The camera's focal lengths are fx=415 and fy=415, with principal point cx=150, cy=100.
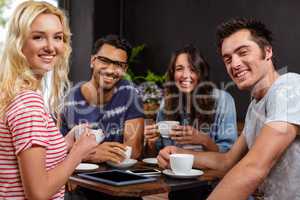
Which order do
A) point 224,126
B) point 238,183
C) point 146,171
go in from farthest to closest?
point 224,126 → point 146,171 → point 238,183

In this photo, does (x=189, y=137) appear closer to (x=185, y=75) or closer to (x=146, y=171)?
(x=146, y=171)

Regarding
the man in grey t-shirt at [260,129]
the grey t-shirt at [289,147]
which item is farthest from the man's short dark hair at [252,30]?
the grey t-shirt at [289,147]

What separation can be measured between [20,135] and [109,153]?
2.93 feet

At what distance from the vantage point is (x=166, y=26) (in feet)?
18.7

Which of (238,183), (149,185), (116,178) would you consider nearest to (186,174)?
(149,185)

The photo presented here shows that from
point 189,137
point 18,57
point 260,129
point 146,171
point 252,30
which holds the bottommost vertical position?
point 146,171

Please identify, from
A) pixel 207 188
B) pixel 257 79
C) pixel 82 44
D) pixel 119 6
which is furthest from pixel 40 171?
pixel 119 6

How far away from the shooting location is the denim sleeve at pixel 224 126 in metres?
2.66

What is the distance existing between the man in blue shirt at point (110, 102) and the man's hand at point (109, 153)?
46cm

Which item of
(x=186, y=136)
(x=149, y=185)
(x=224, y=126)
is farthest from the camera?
(x=224, y=126)

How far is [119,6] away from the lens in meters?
6.14

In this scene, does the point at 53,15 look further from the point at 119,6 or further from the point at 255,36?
the point at 119,6

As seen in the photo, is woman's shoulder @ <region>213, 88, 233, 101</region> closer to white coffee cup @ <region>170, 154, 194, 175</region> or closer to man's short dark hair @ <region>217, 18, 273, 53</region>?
man's short dark hair @ <region>217, 18, 273, 53</region>

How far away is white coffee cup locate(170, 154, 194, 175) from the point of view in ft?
6.12
